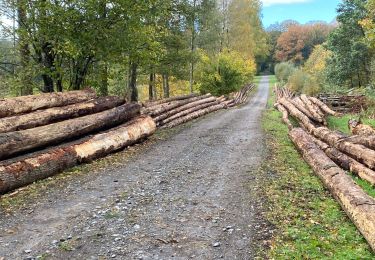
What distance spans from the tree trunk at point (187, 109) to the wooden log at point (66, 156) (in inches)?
185

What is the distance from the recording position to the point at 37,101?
967 centimetres

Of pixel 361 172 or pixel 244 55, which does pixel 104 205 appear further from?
pixel 244 55

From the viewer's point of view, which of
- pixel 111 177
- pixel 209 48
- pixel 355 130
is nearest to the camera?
pixel 111 177

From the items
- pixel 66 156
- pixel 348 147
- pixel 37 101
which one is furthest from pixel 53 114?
pixel 348 147

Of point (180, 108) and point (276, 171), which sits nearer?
point (276, 171)

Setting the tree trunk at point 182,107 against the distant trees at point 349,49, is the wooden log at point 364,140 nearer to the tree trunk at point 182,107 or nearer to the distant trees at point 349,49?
the tree trunk at point 182,107

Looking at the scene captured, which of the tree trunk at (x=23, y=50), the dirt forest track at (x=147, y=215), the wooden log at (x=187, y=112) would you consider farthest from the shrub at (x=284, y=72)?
the dirt forest track at (x=147, y=215)

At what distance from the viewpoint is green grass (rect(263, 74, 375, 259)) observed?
4703 millimetres

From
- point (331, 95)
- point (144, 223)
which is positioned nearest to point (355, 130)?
point (144, 223)

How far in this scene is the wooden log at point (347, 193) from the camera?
201 inches

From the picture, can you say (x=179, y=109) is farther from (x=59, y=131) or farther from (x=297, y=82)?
(x=297, y=82)

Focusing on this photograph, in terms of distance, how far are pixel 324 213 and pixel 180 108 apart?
13.9 meters

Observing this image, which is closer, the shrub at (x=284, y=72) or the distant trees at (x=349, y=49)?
the distant trees at (x=349, y=49)

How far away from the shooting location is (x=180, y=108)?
1945cm
